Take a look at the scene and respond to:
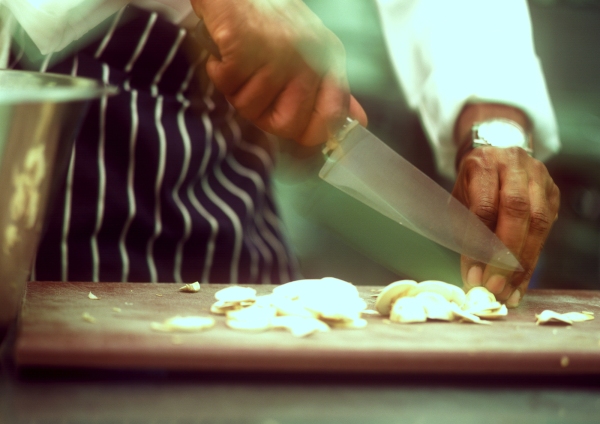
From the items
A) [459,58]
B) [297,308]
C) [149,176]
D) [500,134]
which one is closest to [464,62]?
[459,58]

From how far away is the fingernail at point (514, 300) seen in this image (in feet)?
2.57

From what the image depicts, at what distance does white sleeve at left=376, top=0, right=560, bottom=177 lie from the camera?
1.08 m

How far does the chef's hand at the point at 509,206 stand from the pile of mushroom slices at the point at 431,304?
2.5 inches

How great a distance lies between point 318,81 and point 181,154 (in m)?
0.30

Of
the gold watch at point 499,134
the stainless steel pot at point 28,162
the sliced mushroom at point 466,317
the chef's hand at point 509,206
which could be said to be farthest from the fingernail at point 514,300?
the stainless steel pot at point 28,162

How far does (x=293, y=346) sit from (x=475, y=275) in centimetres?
34

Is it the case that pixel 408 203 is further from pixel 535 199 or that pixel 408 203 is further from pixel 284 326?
pixel 284 326

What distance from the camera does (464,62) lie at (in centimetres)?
115

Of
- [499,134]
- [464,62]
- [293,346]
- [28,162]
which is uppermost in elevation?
[464,62]

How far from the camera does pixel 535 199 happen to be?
0.82 m

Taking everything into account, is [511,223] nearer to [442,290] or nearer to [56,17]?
[442,290]

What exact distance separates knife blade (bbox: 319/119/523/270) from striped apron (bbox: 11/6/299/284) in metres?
0.31

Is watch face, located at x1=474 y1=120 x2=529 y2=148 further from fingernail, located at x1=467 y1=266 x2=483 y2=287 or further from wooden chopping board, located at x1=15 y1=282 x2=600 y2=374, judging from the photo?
wooden chopping board, located at x1=15 y1=282 x2=600 y2=374

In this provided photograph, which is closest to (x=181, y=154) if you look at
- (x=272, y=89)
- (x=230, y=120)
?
(x=230, y=120)
